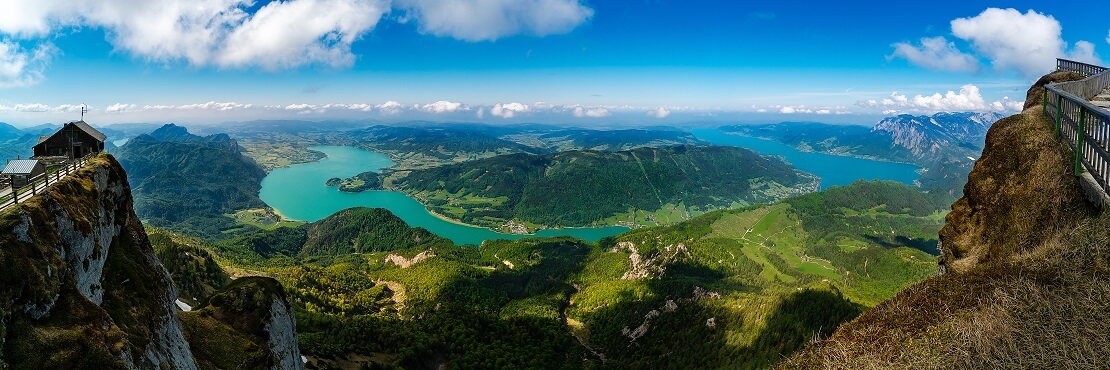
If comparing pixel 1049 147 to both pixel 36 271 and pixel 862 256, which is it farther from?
pixel 862 256

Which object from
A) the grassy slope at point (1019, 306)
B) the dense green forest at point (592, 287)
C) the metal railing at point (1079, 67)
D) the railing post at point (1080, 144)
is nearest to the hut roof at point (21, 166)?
the grassy slope at point (1019, 306)

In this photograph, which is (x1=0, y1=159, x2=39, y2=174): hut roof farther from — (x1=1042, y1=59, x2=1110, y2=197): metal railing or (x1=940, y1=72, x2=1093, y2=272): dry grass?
(x1=1042, y1=59, x2=1110, y2=197): metal railing

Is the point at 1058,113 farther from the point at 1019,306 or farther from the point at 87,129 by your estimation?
the point at 87,129

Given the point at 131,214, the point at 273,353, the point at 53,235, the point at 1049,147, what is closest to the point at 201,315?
the point at 273,353

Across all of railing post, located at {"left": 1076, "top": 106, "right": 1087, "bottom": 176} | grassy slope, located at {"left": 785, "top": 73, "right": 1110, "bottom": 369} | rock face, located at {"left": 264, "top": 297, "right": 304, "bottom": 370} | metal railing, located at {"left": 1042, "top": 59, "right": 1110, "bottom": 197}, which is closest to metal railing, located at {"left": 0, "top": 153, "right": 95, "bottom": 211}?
rock face, located at {"left": 264, "top": 297, "right": 304, "bottom": 370}

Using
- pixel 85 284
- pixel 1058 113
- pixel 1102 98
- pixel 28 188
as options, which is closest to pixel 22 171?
pixel 28 188

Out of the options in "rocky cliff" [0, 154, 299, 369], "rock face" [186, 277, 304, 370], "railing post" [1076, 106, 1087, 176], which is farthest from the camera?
"rock face" [186, 277, 304, 370]
